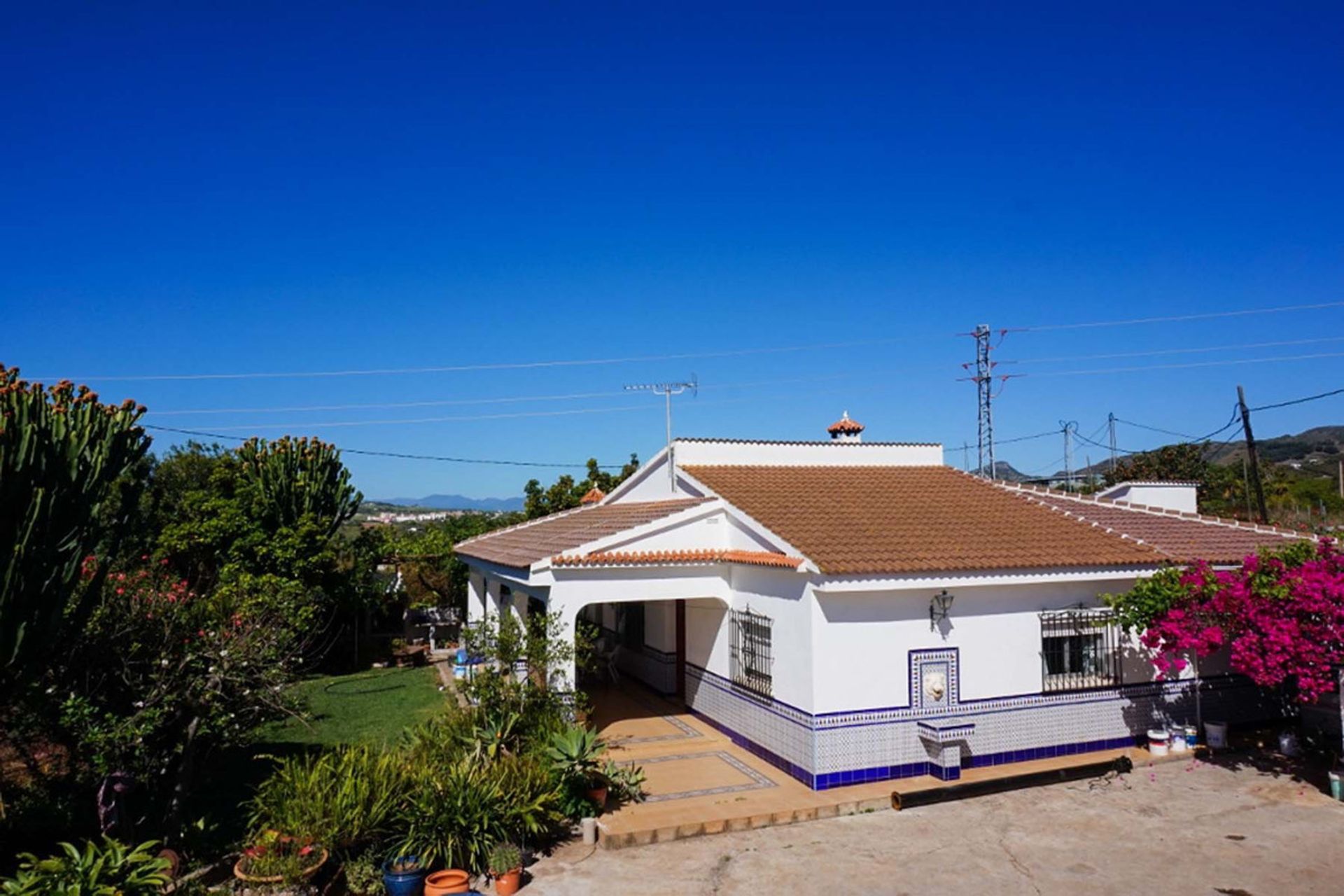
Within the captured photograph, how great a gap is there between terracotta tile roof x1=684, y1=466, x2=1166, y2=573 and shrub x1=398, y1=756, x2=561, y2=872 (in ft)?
15.3

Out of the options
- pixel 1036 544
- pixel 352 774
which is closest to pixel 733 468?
pixel 1036 544

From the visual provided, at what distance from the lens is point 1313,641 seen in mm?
11156

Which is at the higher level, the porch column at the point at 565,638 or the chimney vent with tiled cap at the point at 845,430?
the chimney vent with tiled cap at the point at 845,430

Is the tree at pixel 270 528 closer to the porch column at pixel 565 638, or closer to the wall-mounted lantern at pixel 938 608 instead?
the porch column at pixel 565 638

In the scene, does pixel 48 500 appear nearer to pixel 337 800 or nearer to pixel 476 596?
pixel 337 800

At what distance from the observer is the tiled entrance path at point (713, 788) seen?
10.7 meters

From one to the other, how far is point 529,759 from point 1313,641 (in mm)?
9967

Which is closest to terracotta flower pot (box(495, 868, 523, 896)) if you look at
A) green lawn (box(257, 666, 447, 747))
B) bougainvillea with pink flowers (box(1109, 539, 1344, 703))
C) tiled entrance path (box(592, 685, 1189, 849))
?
tiled entrance path (box(592, 685, 1189, 849))

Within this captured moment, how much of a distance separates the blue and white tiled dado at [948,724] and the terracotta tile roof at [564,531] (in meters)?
3.46

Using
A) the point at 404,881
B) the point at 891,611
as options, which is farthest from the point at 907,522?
the point at 404,881

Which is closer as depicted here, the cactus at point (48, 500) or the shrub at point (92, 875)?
the shrub at point (92, 875)

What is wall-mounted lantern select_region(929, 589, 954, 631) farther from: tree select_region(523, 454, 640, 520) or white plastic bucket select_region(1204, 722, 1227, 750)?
tree select_region(523, 454, 640, 520)

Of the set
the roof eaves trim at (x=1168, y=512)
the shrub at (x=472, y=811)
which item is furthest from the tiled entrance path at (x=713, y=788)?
the roof eaves trim at (x=1168, y=512)

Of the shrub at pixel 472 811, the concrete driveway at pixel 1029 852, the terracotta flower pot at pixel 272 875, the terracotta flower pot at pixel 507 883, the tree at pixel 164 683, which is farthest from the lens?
the shrub at pixel 472 811
